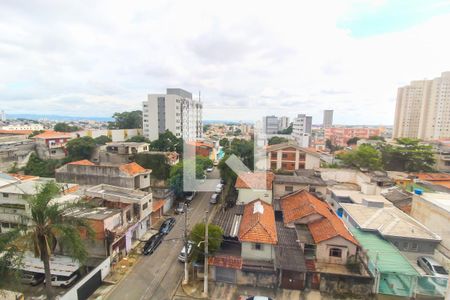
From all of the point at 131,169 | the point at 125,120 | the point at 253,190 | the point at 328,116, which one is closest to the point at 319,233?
the point at 253,190

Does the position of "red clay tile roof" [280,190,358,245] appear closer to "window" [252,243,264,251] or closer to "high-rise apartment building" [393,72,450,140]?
"window" [252,243,264,251]

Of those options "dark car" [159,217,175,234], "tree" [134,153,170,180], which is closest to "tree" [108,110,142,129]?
"tree" [134,153,170,180]

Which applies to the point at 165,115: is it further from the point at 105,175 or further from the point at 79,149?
the point at 105,175

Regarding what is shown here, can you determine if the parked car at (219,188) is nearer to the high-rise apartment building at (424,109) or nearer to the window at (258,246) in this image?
the window at (258,246)

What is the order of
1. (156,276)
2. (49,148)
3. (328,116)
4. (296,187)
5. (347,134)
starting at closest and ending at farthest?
(156,276) → (296,187) → (49,148) → (347,134) → (328,116)

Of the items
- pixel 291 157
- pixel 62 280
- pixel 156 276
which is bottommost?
pixel 156 276

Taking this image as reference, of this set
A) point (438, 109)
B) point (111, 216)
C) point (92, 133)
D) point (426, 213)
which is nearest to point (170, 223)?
point (111, 216)

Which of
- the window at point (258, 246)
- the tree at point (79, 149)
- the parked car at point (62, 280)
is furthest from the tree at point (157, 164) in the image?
the window at point (258, 246)

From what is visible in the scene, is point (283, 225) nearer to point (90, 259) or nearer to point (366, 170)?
point (90, 259)
